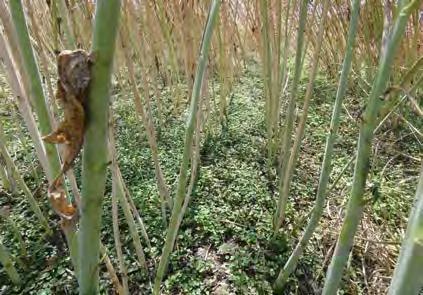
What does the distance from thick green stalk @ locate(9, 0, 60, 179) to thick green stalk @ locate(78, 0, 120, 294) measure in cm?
21

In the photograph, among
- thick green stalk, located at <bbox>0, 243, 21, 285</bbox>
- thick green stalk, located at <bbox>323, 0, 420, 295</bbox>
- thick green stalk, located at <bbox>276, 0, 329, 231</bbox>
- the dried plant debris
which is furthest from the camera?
thick green stalk, located at <bbox>0, 243, 21, 285</bbox>

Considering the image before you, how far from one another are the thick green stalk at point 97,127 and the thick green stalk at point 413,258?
255 mm

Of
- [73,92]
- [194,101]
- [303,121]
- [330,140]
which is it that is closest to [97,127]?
[73,92]

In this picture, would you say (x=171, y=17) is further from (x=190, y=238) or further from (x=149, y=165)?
(x=190, y=238)

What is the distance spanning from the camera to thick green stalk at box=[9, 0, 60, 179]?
43cm

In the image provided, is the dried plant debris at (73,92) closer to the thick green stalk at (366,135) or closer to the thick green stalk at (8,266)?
the thick green stalk at (366,135)

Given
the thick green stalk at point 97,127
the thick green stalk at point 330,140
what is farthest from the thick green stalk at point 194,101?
the thick green stalk at point 97,127

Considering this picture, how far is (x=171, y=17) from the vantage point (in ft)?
6.50

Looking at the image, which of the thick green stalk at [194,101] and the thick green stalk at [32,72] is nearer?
the thick green stalk at [32,72]

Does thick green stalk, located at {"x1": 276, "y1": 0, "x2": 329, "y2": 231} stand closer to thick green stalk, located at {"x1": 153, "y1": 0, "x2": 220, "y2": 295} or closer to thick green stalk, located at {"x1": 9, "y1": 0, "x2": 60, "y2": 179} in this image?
thick green stalk, located at {"x1": 153, "y1": 0, "x2": 220, "y2": 295}

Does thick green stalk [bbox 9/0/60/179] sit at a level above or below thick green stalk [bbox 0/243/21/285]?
above

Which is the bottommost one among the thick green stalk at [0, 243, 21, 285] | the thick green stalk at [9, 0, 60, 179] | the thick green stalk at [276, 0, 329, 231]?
the thick green stalk at [0, 243, 21, 285]

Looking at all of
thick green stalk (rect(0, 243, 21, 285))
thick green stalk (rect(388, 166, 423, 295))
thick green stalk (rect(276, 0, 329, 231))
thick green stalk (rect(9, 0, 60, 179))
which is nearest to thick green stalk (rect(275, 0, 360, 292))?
thick green stalk (rect(276, 0, 329, 231))

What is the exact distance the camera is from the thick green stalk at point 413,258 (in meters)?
0.32
